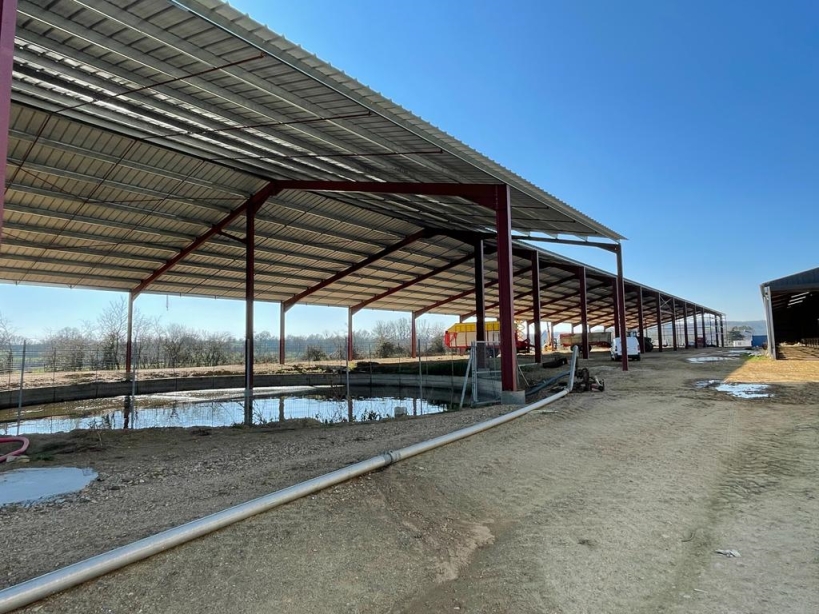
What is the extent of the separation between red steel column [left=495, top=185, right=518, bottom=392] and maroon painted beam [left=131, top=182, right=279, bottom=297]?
10326 mm

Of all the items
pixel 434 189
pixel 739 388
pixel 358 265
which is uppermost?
pixel 358 265

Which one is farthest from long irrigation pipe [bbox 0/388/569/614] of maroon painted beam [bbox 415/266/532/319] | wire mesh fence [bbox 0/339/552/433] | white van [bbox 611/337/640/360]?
maroon painted beam [bbox 415/266/532/319]

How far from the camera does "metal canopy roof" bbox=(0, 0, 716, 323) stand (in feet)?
30.2

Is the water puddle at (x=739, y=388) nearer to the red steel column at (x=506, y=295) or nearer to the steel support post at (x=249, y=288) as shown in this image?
the red steel column at (x=506, y=295)

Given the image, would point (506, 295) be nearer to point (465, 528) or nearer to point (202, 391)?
point (465, 528)

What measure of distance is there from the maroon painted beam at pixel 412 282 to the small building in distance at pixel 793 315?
18409 millimetres

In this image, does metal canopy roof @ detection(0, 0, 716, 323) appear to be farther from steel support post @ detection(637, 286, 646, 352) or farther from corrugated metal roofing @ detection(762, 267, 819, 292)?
steel support post @ detection(637, 286, 646, 352)

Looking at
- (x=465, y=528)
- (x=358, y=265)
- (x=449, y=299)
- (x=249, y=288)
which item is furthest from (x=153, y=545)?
(x=449, y=299)

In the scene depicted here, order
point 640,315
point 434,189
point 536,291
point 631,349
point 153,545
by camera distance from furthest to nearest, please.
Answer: point 640,315 → point 631,349 → point 536,291 → point 434,189 → point 153,545

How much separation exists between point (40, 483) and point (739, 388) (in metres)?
18.3

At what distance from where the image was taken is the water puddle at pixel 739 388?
553 inches

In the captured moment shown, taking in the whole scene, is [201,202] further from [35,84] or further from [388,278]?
[388,278]

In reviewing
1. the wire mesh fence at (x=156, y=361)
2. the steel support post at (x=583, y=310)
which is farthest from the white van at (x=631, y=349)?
the wire mesh fence at (x=156, y=361)

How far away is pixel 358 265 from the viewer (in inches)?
1308
